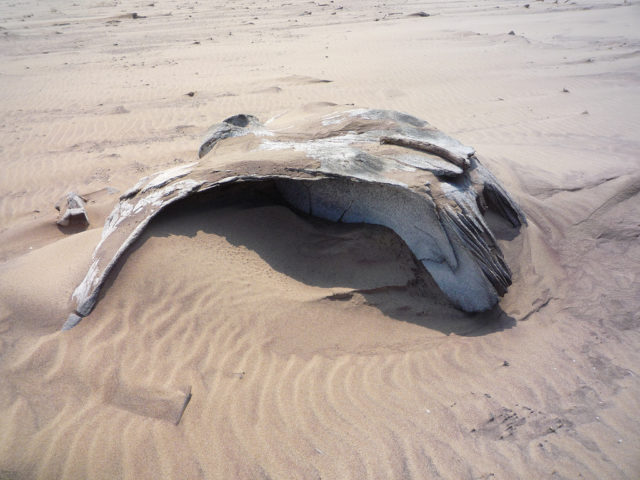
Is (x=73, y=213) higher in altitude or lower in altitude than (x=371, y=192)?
lower

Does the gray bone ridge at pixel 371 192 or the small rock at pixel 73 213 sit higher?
the gray bone ridge at pixel 371 192

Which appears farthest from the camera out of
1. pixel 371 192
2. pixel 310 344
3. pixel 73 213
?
pixel 73 213

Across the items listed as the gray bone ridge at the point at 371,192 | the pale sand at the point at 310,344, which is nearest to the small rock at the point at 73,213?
the pale sand at the point at 310,344

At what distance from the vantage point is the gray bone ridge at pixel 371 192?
3.21m

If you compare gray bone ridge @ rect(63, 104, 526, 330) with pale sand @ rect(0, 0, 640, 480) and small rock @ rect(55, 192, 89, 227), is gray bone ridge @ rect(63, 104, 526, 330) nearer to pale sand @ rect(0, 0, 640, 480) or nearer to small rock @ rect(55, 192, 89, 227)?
pale sand @ rect(0, 0, 640, 480)

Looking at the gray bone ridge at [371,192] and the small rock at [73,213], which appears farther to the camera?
the small rock at [73,213]

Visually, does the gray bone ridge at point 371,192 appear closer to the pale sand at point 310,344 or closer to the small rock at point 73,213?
the pale sand at point 310,344

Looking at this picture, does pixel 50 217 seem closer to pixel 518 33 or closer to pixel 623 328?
pixel 623 328

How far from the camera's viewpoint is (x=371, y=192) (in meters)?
3.40

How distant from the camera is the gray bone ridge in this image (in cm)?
321

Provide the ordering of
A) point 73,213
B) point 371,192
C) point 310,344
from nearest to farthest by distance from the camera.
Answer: point 310,344
point 371,192
point 73,213

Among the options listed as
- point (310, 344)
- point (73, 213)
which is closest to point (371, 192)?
point (310, 344)

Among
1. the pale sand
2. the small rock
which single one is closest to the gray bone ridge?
the pale sand

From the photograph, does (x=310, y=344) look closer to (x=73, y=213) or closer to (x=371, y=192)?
(x=371, y=192)
